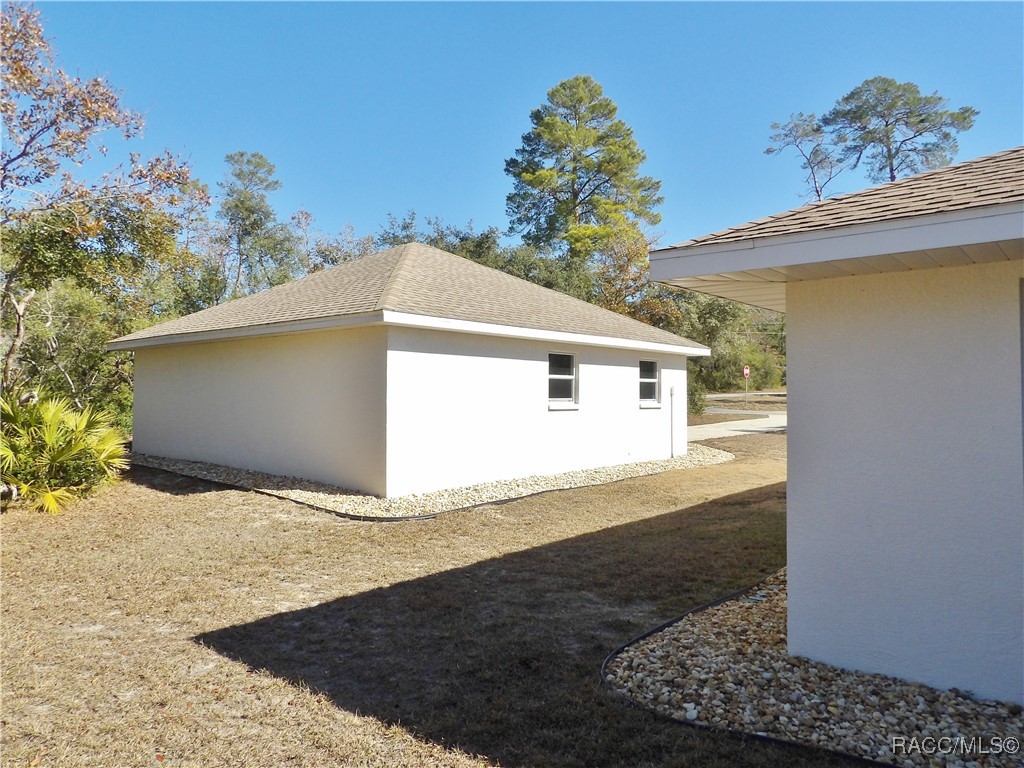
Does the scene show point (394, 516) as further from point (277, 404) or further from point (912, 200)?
point (912, 200)

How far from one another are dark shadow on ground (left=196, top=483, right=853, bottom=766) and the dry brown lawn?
2 cm

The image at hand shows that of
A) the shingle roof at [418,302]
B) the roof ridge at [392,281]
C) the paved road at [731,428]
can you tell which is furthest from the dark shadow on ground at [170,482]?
the paved road at [731,428]

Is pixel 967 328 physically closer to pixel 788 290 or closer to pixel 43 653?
pixel 788 290

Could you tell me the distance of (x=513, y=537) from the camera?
7.62m

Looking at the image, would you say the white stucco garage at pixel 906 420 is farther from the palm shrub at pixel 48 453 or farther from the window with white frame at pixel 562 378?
the palm shrub at pixel 48 453

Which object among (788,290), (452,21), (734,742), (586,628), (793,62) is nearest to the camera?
(734,742)

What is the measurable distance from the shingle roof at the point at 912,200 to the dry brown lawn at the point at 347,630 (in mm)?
2780

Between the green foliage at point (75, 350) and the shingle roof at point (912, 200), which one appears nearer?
the shingle roof at point (912, 200)

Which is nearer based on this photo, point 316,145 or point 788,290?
point 788,290

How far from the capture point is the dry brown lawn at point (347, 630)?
10.2 feet

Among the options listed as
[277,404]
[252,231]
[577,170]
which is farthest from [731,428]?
[252,231]

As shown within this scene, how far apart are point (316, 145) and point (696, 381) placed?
21906mm

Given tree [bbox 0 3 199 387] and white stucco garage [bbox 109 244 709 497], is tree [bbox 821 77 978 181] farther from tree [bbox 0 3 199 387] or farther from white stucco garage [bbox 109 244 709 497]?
tree [bbox 0 3 199 387]

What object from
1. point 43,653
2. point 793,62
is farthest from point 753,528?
point 793,62
